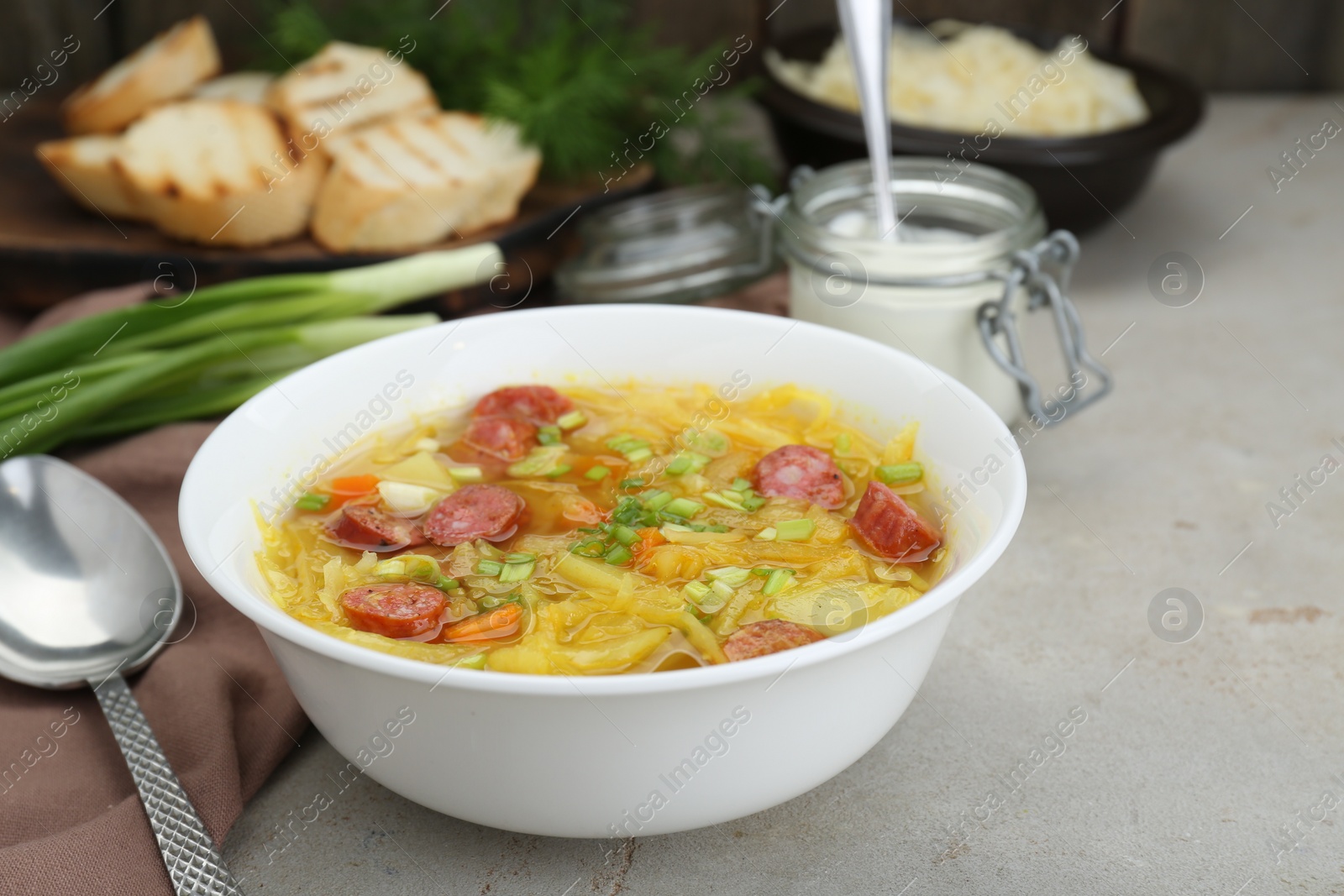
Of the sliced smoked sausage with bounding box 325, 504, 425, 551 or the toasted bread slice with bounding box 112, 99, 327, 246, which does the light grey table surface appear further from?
the toasted bread slice with bounding box 112, 99, 327, 246

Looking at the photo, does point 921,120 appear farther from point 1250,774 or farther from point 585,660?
point 585,660

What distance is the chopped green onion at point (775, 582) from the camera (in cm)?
195

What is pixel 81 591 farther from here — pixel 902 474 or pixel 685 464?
pixel 902 474

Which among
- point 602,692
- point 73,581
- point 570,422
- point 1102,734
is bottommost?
point 1102,734

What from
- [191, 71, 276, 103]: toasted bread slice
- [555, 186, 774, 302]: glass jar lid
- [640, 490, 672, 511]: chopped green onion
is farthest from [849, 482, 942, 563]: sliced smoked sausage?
[191, 71, 276, 103]: toasted bread slice

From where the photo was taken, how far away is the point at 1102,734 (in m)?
2.24

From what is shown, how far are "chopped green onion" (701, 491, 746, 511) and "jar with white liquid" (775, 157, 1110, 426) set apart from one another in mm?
1029

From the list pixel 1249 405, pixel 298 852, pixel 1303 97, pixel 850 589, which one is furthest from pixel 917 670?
pixel 1303 97

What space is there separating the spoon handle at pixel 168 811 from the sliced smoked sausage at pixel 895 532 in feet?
3.93

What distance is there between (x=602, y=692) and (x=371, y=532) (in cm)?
81

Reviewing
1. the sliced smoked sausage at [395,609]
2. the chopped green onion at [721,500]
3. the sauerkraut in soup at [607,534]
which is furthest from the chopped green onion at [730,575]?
the sliced smoked sausage at [395,609]

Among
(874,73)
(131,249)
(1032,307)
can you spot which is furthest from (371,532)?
(874,73)

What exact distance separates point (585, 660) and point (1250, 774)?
4.19ft

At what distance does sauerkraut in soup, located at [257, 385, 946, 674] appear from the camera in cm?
187
